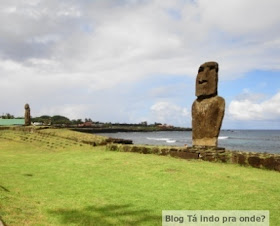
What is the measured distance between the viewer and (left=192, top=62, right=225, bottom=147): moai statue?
470 inches

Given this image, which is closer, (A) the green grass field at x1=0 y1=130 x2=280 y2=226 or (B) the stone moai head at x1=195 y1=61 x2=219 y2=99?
(A) the green grass field at x1=0 y1=130 x2=280 y2=226

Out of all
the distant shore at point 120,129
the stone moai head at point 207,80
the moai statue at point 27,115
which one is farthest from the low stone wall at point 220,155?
the distant shore at point 120,129

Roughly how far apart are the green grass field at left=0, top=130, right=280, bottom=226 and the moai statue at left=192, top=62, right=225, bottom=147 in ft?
4.51

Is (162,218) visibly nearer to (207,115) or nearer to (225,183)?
(225,183)

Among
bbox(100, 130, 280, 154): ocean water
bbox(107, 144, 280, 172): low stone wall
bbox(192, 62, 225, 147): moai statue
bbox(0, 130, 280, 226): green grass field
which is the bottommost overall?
bbox(100, 130, 280, 154): ocean water

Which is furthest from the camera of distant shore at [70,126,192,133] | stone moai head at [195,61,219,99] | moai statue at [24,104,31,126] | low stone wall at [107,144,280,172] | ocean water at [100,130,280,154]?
distant shore at [70,126,192,133]

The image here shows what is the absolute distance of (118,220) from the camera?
5047 millimetres

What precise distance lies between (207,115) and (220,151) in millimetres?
1464

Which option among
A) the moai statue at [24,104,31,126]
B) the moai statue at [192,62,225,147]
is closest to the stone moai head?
the moai statue at [192,62,225,147]

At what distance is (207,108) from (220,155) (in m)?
1.90

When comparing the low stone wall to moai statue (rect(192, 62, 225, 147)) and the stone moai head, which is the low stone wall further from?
the stone moai head

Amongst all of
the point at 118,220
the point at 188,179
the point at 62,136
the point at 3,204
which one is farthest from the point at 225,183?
the point at 62,136

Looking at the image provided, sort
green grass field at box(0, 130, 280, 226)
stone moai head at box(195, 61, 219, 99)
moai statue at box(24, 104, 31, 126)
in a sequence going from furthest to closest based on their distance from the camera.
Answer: moai statue at box(24, 104, 31, 126)
stone moai head at box(195, 61, 219, 99)
green grass field at box(0, 130, 280, 226)

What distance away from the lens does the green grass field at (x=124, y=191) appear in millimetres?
5266
